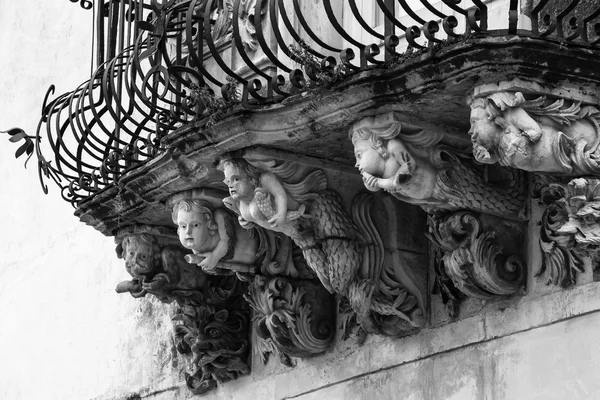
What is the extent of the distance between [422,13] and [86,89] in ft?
4.90

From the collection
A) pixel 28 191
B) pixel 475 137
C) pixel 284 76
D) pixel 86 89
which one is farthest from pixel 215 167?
pixel 28 191

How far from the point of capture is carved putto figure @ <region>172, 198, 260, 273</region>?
6.80 m

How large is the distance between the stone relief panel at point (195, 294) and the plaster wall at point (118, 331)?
14 cm

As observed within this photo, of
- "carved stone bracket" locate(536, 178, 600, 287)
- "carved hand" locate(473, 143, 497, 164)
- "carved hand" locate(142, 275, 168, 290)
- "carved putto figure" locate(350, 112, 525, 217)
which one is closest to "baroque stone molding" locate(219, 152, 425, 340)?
"carved putto figure" locate(350, 112, 525, 217)

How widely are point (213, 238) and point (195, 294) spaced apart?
62 centimetres

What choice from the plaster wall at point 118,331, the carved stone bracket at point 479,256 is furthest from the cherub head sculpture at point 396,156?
the plaster wall at point 118,331

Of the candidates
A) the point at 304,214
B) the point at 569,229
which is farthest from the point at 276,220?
the point at 569,229

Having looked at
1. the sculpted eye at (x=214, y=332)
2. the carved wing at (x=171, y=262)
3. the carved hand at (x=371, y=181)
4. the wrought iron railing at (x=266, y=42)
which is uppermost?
the wrought iron railing at (x=266, y=42)

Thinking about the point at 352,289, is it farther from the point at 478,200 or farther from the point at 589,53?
the point at 589,53

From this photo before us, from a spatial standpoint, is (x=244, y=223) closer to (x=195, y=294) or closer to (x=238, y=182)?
(x=238, y=182)

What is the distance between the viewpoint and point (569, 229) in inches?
218

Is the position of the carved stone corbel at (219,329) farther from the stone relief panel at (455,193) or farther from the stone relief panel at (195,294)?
the stone relief panel at (455,193)

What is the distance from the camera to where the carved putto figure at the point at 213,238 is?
268 inches

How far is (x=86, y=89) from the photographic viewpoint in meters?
7.11
